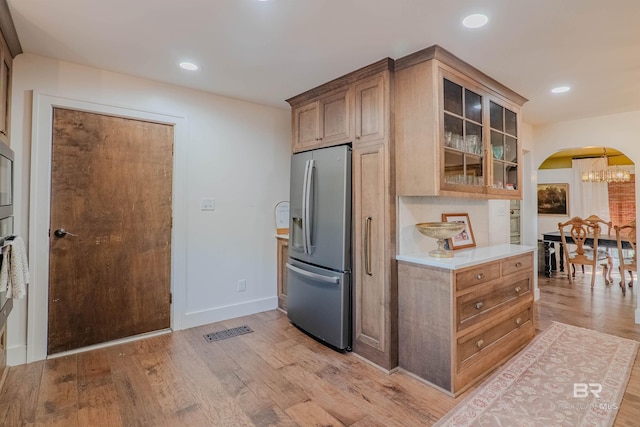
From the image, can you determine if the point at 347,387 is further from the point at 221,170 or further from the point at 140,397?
the point at 221,170

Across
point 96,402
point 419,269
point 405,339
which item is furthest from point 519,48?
point 96,402

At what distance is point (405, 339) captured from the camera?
242cm

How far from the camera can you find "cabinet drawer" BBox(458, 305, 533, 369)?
87.3 inches

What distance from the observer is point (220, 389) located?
85.4 inches

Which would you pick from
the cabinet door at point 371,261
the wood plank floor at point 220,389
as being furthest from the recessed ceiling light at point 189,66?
the wood plank floor at point 220,389

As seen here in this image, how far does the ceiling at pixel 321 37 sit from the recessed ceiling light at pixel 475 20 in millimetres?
37

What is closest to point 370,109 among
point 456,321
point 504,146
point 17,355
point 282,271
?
point 504,146

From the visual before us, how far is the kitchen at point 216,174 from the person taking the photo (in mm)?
2469

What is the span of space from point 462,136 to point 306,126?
4.68ft

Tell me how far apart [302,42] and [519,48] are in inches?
59.4

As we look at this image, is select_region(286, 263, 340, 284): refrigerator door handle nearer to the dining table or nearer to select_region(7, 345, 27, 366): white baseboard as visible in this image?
select_region(7, 345, 27, 366): white baseboard

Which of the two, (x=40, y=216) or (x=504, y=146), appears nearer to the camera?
(x=40, y=216)

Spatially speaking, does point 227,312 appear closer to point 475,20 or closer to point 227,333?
point 227,333

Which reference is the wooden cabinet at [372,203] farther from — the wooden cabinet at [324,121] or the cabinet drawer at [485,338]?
the cabinet drawer at [485,338]
